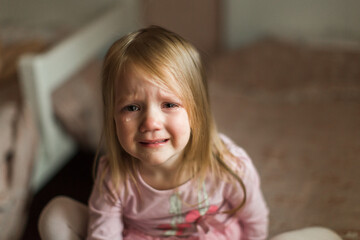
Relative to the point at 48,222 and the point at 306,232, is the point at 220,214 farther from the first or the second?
the point at 48,222

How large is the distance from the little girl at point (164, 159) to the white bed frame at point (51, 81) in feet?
2.36

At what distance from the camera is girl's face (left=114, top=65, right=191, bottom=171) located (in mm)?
798

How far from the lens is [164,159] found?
0.84m

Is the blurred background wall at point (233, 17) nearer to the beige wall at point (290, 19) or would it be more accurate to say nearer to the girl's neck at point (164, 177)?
the beige wall at point (290, 19)

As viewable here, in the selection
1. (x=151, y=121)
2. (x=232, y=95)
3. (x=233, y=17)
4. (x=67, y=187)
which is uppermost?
(x=151, y=121)

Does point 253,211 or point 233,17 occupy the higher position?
point 233,17

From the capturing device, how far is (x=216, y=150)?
93cm

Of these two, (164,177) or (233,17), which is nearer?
(164,177)

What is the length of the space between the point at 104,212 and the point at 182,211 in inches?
6.0

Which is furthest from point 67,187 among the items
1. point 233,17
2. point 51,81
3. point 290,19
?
point 290,19

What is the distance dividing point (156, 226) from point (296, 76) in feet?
3.47

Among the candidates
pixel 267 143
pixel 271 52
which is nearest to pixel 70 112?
pixel 267 143

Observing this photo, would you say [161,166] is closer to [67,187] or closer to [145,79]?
[145,79]

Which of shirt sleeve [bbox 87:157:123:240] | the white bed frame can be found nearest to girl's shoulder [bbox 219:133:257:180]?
shirt sleeve [bbox 87:157:123:240]
